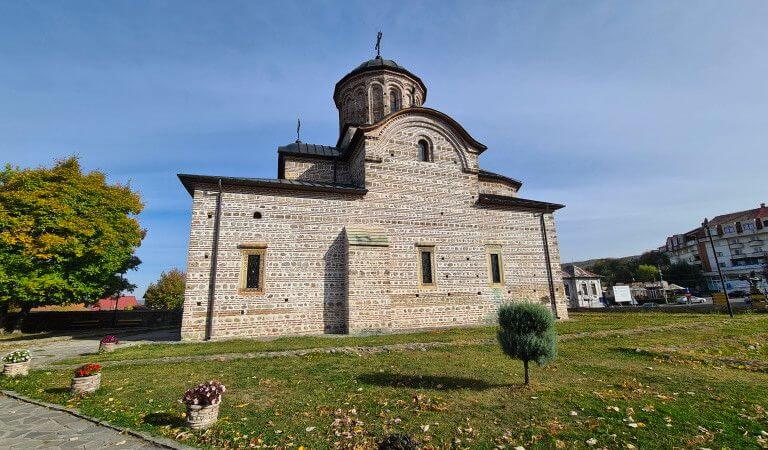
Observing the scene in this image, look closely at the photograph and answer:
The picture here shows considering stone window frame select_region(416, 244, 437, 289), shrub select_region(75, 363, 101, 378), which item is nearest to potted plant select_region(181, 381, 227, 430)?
shrub select_region(75, 363, 101, 378)

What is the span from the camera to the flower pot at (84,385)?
20.0ft

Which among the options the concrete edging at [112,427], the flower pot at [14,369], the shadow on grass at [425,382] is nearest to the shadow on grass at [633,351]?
the shadow on grass at [425,382]

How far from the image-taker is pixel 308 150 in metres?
18.9

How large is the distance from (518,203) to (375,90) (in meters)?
10.8

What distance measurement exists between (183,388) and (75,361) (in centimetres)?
555

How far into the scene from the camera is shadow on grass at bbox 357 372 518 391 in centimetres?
621

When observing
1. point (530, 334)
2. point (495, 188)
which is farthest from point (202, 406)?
point (495, 188)

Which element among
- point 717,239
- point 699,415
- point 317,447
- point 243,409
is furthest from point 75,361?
point 717,239

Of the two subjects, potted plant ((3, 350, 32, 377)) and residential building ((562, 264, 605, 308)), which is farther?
residential building ((562, 264, 605, 308))

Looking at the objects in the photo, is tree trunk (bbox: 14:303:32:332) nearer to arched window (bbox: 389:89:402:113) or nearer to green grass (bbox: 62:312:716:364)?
green grass (bbox: 62:312:716:364)

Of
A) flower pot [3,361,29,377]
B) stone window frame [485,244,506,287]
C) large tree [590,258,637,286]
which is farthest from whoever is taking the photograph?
large tree [590,258,637,286]

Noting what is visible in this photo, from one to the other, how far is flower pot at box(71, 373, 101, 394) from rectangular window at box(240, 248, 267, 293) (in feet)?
21.4

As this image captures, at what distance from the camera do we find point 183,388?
251 inches

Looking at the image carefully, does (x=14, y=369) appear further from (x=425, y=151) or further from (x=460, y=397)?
(x=425, y=151)
